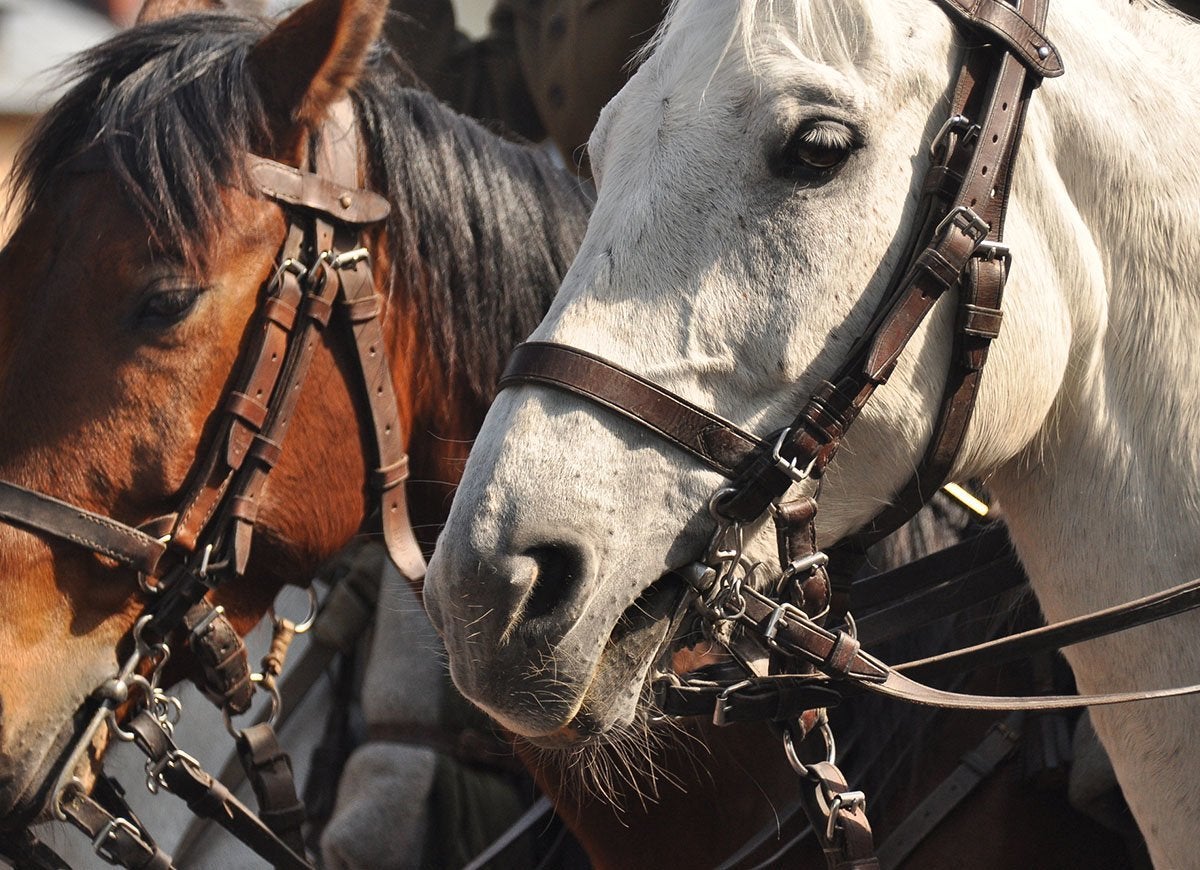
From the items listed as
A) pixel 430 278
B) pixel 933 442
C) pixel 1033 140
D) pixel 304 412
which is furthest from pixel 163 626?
pixel 1033 140

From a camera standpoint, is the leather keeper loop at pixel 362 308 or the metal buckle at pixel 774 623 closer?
the metal buckle at pixel 774 623

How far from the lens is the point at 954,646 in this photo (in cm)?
223

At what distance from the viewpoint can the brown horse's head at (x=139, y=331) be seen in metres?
2.07

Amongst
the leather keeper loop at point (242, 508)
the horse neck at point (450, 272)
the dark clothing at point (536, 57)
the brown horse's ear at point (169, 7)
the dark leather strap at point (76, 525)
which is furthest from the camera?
the dark clothing at point (536, 57)

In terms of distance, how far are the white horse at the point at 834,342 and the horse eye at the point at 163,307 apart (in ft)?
2.95

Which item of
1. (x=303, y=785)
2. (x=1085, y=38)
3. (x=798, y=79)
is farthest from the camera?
(x=303, y=785)

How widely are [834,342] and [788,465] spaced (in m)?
0.15

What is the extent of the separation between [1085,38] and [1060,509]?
1.93 ft

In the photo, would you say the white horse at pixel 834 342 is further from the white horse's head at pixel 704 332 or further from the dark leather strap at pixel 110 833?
the dark leather strap at pixel 110 833

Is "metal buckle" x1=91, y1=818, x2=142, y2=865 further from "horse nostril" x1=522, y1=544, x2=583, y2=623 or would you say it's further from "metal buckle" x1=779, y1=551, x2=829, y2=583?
"metal buckle" x1=779, y1=551, x2=829, y2=583

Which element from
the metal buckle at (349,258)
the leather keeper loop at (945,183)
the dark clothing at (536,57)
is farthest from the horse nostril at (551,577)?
the dark clothing at (536,57)

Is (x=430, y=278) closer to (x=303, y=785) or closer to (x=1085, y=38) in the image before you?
(x=1085, y=38)

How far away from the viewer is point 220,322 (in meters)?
2.16

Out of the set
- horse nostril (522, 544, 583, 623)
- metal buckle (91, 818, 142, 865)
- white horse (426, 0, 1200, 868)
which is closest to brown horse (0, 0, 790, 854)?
metal buckle (91, 818, 142, 865)
